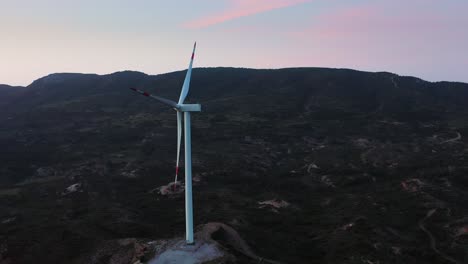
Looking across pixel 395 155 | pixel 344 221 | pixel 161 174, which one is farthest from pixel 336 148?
pixel 344 221

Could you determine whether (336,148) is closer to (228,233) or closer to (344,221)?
(344,221)

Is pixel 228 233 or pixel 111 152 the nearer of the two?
pixel 228 233

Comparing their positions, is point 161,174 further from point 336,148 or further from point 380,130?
point 380,130

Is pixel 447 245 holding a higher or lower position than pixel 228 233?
A: lower

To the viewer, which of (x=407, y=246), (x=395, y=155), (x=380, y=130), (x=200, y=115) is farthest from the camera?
(x=200, y=115)

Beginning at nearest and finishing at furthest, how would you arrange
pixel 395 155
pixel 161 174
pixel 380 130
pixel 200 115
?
pixel 161 174 → pixel 395 155 → pixel 380 130 → pixel 200 115

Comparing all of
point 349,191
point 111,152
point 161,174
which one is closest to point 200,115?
point 111,152
